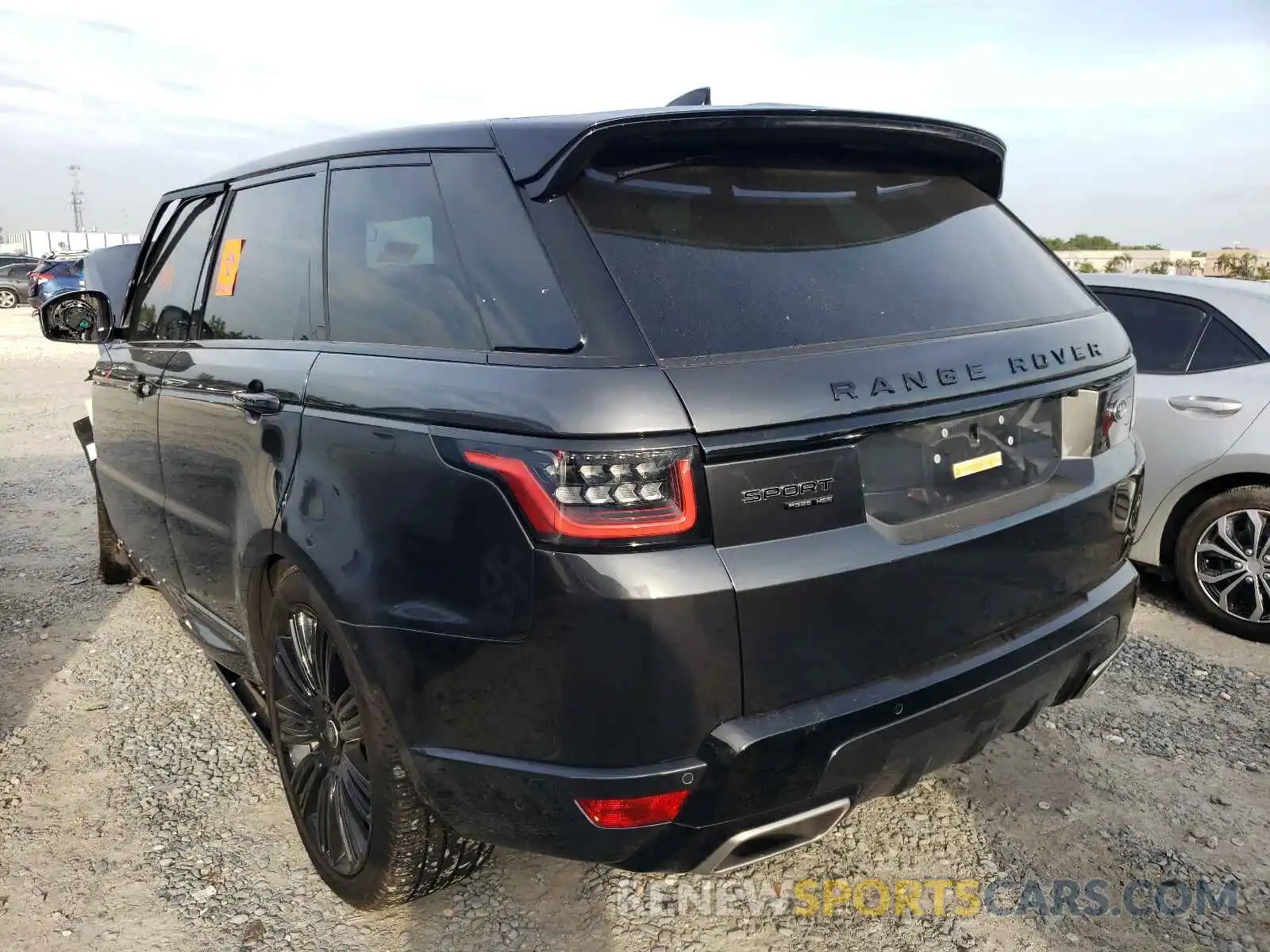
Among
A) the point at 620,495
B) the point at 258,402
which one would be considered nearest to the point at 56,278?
the point at 258,402

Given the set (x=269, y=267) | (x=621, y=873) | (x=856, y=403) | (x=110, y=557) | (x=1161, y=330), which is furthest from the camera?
(x=110, y=557)

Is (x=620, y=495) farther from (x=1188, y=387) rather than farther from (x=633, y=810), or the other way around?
(x=1188, y=387)

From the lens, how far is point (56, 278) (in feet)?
83.1

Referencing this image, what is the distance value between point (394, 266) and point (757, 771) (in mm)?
1452

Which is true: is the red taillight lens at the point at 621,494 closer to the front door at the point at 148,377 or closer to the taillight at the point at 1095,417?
the taillight at the point at 1095,417

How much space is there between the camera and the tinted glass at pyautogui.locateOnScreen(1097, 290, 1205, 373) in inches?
184

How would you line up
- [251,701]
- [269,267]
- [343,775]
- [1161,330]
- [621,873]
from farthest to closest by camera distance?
[1161,330] < [251,701] < [269,267] < [621,873] < [343,775]

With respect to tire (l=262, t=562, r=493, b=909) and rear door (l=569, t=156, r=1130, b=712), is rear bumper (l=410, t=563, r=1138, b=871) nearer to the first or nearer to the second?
rear door (l=569, t=156, r=1130, b=712)

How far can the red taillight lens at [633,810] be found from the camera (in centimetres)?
183

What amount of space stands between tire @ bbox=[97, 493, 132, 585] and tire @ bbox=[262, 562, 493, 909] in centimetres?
262

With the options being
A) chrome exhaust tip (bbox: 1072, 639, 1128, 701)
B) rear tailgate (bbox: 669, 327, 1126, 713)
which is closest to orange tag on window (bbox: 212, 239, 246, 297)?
rear tailgate (bbox: 669, 327, 1126, 713)

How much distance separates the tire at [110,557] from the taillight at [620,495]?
385 cm

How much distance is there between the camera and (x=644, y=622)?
1718mm

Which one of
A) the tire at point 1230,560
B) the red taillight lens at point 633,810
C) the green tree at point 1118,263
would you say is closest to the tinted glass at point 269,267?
the red taillight lens at point 633,810
